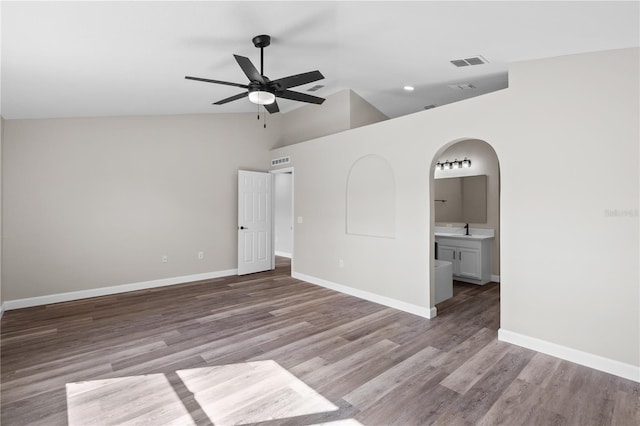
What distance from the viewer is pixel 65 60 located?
2965 mm

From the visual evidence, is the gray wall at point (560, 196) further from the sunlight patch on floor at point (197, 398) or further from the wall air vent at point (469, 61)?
the sunlight patch on floor at point (197, 398)

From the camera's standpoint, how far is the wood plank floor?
2.15 m

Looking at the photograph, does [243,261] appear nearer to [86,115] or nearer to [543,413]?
[86,115]

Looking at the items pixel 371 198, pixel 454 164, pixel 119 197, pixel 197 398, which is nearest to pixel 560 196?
pixel 371 198

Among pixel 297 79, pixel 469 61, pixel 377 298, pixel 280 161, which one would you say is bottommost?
pixel 377 298

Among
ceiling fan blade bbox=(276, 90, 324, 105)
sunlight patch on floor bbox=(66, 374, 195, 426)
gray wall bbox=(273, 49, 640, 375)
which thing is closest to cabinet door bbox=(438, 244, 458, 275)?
gray wall bbox=(273, 49, 640, 375)

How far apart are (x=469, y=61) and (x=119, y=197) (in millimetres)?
5348

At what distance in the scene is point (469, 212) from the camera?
6.00 meters

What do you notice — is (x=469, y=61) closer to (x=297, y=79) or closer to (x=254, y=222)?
(x=297, y=79)

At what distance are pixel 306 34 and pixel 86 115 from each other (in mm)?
3705

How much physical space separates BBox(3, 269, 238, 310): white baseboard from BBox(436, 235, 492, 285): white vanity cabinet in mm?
4284

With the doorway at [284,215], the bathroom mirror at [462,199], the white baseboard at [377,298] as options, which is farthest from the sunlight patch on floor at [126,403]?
the doorway at [284,215]

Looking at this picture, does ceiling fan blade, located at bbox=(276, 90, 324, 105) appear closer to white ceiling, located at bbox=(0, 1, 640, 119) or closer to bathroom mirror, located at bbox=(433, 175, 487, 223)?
white ceiling, located at bbox=(0, 1, 640, 119)

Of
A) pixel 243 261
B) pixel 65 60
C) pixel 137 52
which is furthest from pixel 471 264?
pixel 65 60
